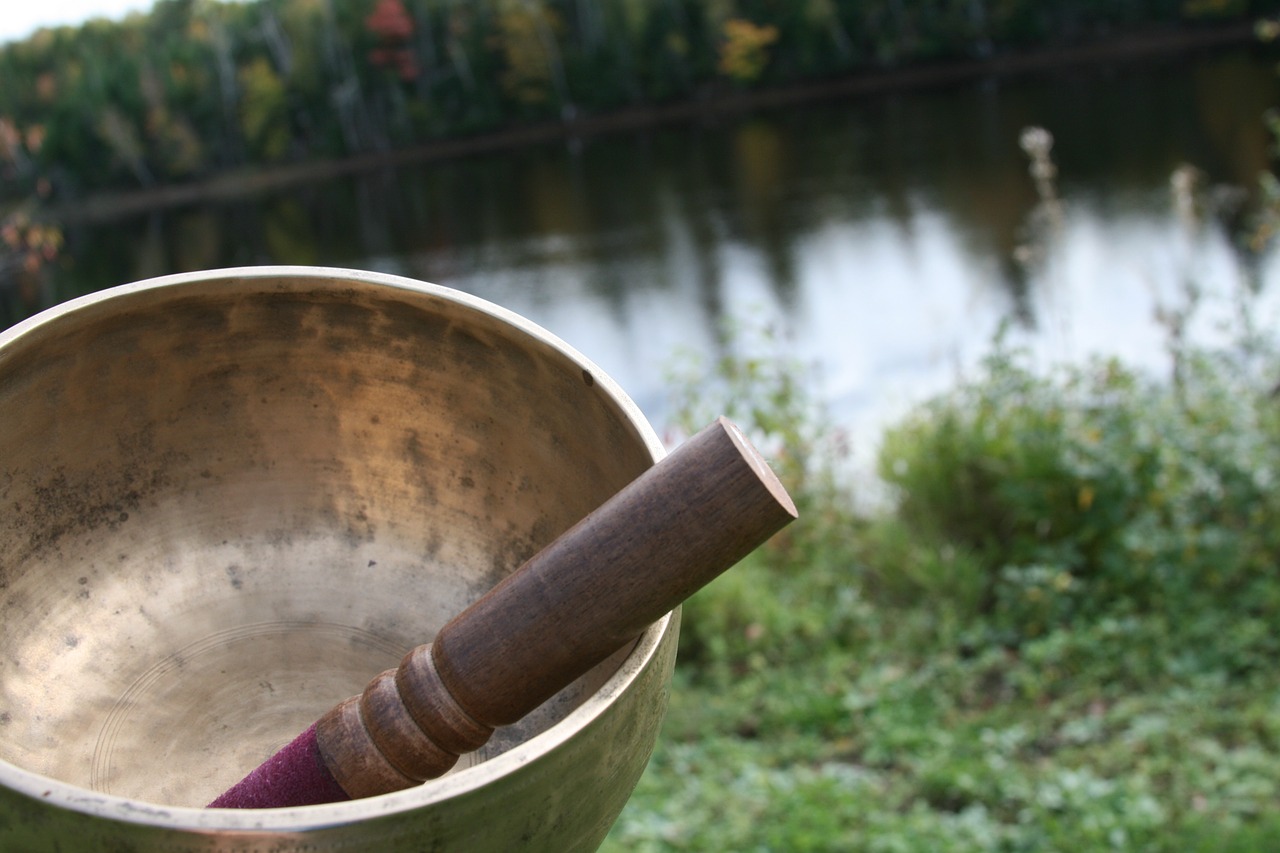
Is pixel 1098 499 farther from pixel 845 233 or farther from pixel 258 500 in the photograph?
pixel 845 233

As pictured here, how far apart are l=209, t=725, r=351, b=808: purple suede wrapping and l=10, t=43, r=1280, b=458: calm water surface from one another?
528 cm

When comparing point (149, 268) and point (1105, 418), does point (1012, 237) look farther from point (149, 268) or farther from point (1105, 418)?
point (149, 268)

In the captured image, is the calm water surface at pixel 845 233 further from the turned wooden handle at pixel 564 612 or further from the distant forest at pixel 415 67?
the turned wooden handle at pixel 564 612

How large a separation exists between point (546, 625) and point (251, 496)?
1.21 ft

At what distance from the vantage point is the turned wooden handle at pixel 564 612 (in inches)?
29.4

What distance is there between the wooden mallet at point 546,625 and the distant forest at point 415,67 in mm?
33718

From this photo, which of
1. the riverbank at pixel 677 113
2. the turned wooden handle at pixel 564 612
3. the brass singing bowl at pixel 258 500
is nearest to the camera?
the turned wooden handle at pixel 564 612

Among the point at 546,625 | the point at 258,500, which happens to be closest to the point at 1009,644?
the point at 258,500

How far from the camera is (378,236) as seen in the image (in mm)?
21281

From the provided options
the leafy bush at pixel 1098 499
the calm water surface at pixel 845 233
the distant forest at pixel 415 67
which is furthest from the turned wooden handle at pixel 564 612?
the distant forest at pixel 415 67

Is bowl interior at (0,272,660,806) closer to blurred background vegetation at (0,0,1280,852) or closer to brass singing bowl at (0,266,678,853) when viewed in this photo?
brass singing bowl at (0,266,678,853)

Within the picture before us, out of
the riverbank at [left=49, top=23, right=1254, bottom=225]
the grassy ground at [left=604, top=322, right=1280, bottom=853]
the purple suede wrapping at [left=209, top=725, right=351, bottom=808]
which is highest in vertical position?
the riverbank at [left=49, top=23, right=1254, bottom=225]

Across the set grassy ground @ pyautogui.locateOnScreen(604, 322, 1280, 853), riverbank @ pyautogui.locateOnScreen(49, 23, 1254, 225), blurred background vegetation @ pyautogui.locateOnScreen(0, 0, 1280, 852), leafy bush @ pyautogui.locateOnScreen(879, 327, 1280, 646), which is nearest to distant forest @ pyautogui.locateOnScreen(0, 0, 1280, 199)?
riverbank @ pyautogui.locateOnScreen(49, 23, 1254, 225)

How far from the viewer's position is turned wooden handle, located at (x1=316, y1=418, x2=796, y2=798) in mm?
748
